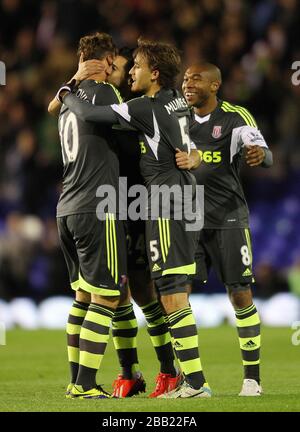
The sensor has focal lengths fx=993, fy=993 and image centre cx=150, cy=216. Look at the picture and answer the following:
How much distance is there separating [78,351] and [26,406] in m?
0.88

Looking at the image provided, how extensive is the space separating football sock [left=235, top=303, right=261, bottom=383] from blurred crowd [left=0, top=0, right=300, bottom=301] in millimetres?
7148

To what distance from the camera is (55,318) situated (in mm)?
14055

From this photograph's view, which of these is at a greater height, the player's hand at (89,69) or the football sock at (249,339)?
the player's hand at (89,69)

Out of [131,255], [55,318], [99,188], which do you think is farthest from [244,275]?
[55,318]

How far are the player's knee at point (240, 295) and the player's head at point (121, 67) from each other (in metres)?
1.54

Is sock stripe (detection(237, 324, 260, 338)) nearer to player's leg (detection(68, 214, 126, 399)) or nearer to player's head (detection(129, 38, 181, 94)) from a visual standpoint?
player's leg (detection(68, 214, 126, 399))

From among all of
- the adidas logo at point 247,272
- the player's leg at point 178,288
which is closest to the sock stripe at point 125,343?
the player's leg at point 178,288

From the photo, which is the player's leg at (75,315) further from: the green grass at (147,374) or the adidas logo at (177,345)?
the adidas logo at (177,345)

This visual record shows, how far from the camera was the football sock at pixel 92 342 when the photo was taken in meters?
6.02

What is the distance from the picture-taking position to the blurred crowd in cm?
1450

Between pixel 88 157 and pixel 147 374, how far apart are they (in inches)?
98.4

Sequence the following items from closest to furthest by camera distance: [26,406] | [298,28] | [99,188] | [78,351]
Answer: [26,406] < [99,188] < [78,351] < [298,28]

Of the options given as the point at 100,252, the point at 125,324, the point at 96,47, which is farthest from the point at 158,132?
the point at 125,324

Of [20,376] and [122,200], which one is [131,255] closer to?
[122,200]
